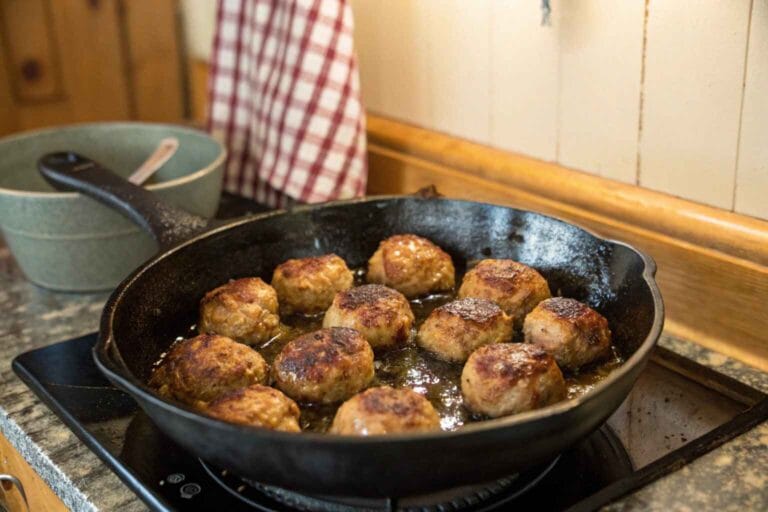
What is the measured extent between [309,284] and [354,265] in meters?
0.16

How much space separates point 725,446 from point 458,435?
40 centimetres

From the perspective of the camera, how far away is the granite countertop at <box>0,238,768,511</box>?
2.82 feet

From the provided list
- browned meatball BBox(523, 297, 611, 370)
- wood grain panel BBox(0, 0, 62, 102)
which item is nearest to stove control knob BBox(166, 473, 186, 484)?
browned meatball BBox(523, 297, 611, 370)

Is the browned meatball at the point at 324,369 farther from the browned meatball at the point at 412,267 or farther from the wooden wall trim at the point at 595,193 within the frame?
the wooden wall trim at the point at 595,193

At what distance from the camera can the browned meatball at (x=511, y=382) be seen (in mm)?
909

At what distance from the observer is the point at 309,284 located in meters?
1.20

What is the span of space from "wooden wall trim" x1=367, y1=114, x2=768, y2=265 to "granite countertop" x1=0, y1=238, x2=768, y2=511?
169mm

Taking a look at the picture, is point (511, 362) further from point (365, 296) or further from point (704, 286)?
point (704, 286)

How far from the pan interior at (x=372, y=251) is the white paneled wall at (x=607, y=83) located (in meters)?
0.17

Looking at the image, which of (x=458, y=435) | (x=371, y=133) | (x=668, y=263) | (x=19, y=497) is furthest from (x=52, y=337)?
(x=668, y=263)

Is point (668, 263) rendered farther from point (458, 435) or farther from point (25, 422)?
point (25, 422)

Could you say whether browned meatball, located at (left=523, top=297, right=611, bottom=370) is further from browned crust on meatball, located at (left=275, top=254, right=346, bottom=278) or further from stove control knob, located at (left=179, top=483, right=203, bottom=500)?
stove control knob, located at (left=179, top=483, right=203, bottom=500)

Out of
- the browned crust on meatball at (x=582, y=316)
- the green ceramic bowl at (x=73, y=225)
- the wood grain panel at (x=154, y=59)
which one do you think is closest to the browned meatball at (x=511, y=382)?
the browned crust on meatball at (x=582, y=316)

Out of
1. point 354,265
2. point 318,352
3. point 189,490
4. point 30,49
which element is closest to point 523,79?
point 354,265
